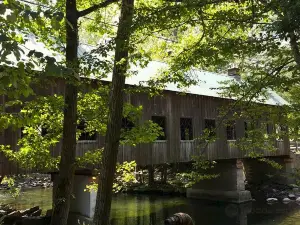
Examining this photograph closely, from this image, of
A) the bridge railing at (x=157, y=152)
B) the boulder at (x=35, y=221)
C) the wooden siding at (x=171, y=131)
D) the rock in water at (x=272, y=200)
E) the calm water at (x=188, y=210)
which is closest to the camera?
the boulder at (x=35, y=221)

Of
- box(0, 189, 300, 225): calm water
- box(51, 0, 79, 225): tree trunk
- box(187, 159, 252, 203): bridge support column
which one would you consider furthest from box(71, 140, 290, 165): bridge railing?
box(51, 0, 79, 225): tree trunk

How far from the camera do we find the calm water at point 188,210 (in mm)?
13484

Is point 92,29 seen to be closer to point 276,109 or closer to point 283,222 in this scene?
point 276,109

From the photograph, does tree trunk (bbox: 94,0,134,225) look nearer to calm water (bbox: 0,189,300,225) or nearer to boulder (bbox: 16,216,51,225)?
boulder (bbox: 16,216,51,225)

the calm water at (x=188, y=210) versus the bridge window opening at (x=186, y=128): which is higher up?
the bridge window opening at (x=186, y=128)

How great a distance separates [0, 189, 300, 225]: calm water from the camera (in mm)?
13484

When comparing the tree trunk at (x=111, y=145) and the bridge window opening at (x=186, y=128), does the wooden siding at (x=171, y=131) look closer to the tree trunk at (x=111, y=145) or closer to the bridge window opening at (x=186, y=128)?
the bridge window opening at (x=186, y=128)

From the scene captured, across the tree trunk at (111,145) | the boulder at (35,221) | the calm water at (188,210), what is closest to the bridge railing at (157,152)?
the boulder at (35,221)

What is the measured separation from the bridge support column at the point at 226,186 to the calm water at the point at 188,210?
1.92 feet

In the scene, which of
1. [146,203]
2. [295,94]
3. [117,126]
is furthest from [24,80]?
[146,203]

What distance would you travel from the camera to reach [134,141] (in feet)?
20.0

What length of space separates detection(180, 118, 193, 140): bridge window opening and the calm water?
3.38 m

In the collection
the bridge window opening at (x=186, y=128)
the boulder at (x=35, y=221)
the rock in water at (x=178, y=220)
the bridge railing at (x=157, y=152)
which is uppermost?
the bridge window opening at (x=186, y=128)

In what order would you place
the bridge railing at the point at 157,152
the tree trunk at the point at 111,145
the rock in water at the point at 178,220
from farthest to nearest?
1. the bridge railing at the point at 157,152
2. the tree trunk at the point at 111,145
3. the rock in water at the point at 178,220
